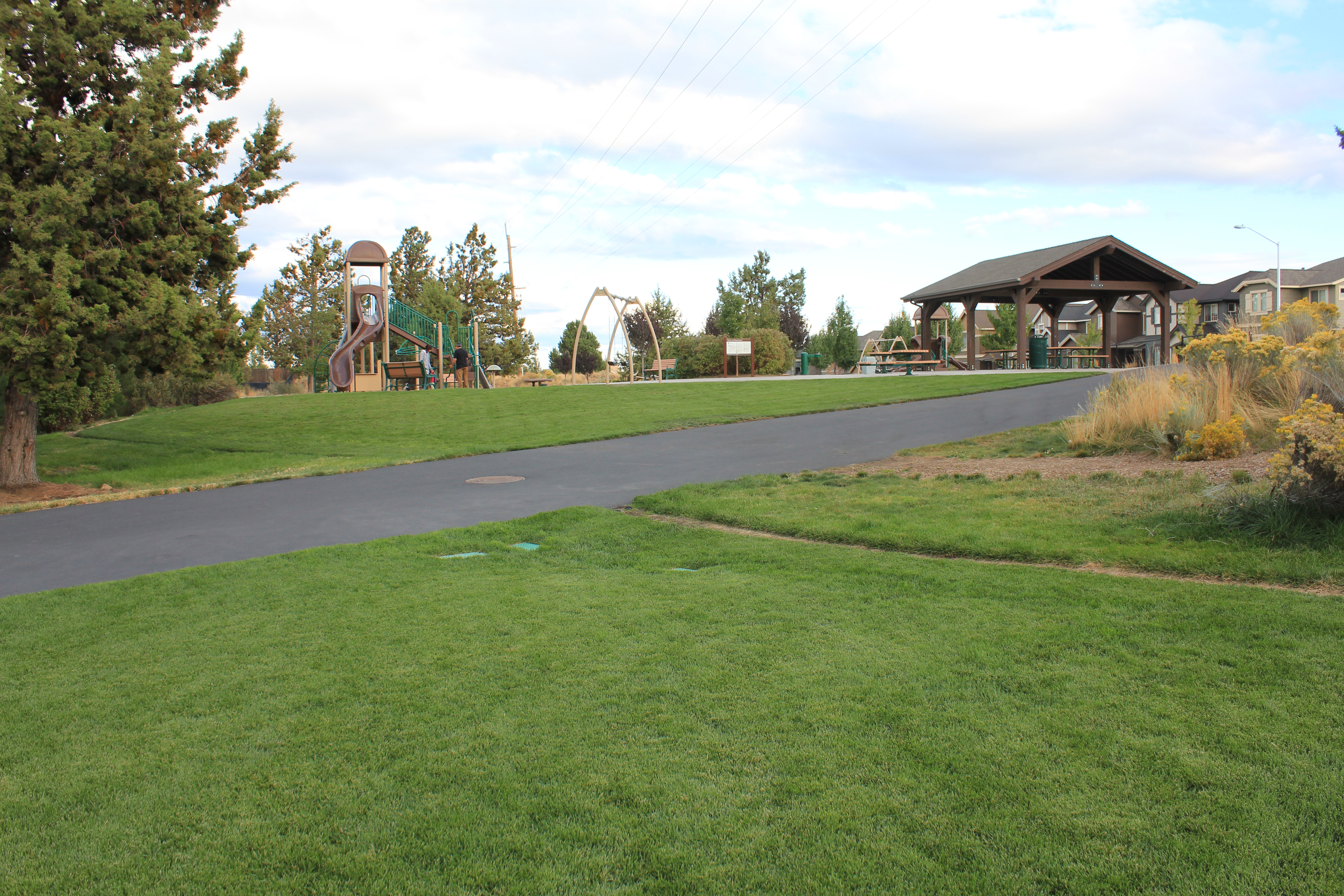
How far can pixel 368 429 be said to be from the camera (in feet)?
63.9

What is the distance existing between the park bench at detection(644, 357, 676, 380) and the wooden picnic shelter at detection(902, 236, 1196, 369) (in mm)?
10823

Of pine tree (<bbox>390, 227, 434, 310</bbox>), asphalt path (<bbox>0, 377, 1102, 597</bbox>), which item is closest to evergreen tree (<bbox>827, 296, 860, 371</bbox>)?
pine tree (<bbox>390, 227, 434, 310</bbox>)

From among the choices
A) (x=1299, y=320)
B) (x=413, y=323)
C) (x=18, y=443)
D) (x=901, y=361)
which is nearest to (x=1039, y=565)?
(x=1299, y=320)

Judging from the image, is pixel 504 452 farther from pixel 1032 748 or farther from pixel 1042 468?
pixel 1032 748

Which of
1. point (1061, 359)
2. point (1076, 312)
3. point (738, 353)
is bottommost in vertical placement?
point (1061, 359)

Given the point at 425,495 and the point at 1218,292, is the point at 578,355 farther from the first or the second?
the point at 425,495

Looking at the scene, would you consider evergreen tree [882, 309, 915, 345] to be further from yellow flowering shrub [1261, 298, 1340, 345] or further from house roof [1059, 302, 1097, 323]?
yellow flowering shrub [1261, 298, 1340, 345]

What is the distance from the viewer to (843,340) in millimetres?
57312

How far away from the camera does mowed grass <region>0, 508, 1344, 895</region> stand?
8.64ft

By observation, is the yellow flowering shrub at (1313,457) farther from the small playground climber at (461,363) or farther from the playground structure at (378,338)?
the small playground climber at (461,363)

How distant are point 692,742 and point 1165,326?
114 ft

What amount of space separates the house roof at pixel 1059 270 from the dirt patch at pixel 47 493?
27.9m

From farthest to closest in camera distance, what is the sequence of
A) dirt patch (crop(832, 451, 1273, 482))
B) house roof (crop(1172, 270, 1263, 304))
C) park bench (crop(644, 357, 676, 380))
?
1. house roof (crop(1172, 270, 1263, 304))
2. park bench (crop(644, 357, 676, 380))
3. dirt patch (crop(832, 451, 1273, 482))

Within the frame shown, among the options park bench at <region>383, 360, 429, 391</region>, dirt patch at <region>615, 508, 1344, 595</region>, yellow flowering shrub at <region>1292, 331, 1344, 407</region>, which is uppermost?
park bench at <region>383, 360, 429, 391</region>
